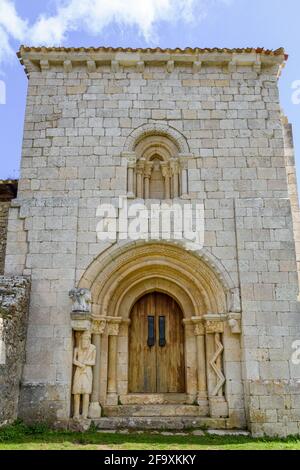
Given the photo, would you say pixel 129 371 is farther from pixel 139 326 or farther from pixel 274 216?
pixel 274 216

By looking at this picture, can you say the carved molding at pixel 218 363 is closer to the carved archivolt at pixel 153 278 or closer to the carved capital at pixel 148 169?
the carved archivolt at pixel 153 278

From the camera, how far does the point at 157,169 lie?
8898 millimetres

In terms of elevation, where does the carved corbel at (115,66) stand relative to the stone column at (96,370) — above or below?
above

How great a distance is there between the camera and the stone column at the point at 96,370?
7.24 metres

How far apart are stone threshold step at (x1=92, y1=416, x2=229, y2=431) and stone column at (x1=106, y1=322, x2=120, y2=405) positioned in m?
0.48

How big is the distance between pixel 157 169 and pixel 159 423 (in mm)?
4841

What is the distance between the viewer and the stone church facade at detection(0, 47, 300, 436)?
7.23 m

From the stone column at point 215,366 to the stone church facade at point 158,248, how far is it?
2 centimetres

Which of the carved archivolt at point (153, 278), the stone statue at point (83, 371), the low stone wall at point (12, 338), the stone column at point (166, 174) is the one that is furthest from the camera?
the stone column at point (166, 174)

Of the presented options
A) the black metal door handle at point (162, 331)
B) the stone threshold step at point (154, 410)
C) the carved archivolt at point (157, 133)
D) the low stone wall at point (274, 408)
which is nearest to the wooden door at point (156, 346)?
the black metal door handle at point (162, 331)

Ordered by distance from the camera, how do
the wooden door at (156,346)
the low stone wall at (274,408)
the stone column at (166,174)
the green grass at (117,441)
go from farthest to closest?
the stone column at (166,174)
the wooden door at (156,346)
the low stone wall at (274,408)
the green grass at (117,441)

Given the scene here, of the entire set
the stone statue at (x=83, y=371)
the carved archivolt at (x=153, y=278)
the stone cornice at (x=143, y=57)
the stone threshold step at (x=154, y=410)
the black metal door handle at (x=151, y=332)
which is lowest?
the stone threshold step at (x=154, y=410)

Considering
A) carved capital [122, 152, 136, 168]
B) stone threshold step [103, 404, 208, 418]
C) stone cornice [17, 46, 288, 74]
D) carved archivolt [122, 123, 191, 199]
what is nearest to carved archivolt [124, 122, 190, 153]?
carved archivolt [122, 123, 191, 199]

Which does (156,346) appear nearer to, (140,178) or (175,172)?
(140,178)
